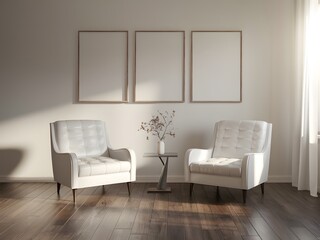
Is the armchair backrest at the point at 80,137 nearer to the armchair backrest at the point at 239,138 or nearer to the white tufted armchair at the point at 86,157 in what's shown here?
the white tufted armchair at the point at 86,157

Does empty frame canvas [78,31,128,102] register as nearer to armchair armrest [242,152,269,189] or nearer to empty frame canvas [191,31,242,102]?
empty frame canvas [191,31,242,102]

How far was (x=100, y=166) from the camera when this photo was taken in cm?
409

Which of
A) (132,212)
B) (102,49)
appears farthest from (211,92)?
(132,212)

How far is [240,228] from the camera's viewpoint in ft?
10.0

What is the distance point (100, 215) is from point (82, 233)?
20.7 inches

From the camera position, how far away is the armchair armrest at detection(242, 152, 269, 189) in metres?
3.90

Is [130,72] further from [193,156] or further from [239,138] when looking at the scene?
[239,138]

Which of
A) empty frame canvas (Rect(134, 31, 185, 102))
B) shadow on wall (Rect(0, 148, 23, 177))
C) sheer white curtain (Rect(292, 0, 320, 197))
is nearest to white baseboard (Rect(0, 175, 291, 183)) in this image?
shadow on wall (Rect(0, 148, 23, 177))

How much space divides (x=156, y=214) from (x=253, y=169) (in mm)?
1251

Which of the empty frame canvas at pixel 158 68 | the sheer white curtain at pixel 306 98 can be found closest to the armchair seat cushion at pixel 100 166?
the empty frame canvas at pixel 158 68

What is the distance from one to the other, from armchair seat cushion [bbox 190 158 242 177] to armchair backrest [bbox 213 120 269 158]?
9.5 inches

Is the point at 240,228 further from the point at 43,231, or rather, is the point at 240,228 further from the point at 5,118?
the point at 5,118

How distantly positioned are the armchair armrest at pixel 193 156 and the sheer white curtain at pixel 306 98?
46.5 inches

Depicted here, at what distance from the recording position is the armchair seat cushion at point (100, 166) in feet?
13.1
